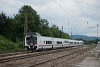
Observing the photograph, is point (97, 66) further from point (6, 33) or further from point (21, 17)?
point (21, 17)

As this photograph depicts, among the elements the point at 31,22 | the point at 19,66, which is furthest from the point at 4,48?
the point at 31,22

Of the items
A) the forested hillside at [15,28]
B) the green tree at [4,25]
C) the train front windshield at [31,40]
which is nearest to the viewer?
the train front windshield at [31,40]

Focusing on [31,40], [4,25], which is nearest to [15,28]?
[4,25]

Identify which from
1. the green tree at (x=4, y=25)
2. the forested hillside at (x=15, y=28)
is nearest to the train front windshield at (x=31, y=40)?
the forested hillside at (x=15, y=28)

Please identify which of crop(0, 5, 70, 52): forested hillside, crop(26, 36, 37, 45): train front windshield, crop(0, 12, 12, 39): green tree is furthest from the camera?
crop(0, 12, 12, 39): green tree

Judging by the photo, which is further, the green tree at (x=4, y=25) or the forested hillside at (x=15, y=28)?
the green tree at (x=4, y=25)

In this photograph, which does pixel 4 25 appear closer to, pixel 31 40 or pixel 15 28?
pixel 15 28

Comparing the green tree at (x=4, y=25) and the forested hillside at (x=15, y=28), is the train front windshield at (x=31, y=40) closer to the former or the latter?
the forested hillside at (x=15, y=28)

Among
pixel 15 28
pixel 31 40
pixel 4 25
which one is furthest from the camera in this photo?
pixel 15 28

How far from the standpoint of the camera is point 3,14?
81688 mm

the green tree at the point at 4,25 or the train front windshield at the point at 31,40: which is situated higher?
the green tree at the point at 4,25

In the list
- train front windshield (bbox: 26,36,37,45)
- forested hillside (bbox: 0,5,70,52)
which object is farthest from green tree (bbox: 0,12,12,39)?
train front windshield (bbox: 26,36,37,45)

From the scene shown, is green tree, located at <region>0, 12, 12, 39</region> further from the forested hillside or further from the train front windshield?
the train front windshield

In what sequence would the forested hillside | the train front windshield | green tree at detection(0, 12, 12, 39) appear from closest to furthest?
the train front windshield < the forested hillside < green tree at detection(0, 12, 12, 39)
